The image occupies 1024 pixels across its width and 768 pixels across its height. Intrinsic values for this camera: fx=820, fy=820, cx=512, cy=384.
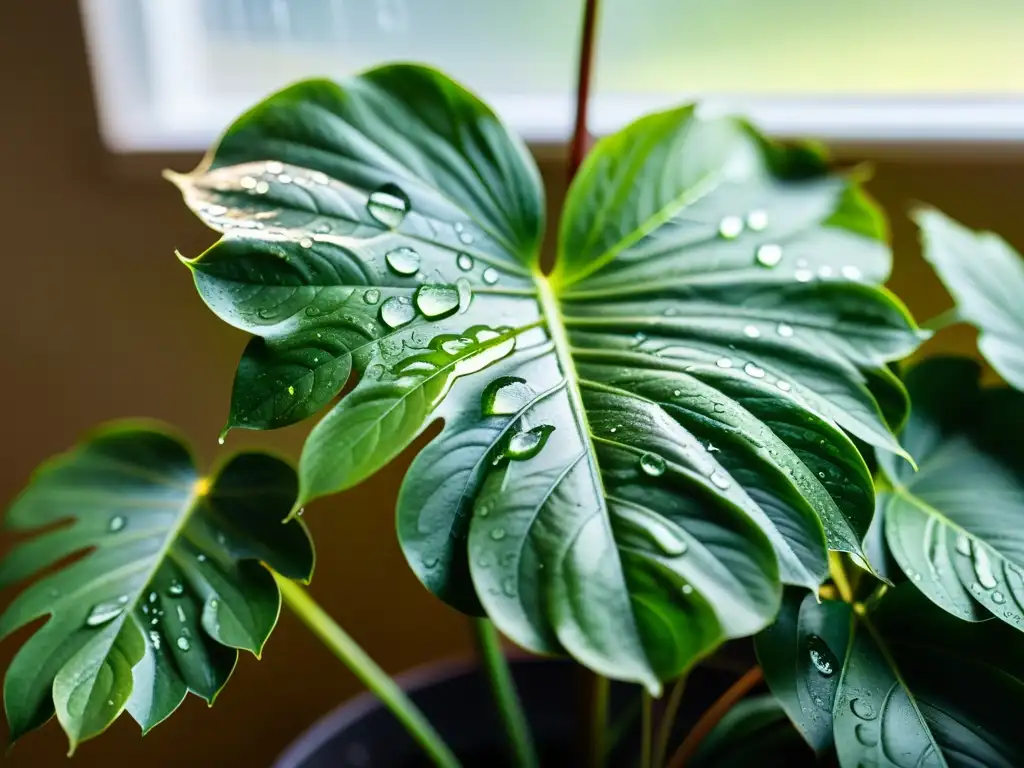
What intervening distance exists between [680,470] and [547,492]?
0.07m

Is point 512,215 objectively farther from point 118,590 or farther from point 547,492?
point 118,590

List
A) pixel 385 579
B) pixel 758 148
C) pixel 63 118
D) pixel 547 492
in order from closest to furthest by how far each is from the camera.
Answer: pixel 547 492
pixel 758 148
pixel 63 118
pixel 385 579

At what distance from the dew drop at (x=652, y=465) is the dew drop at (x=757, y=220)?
25 centimetres

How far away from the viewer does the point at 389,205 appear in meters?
0.51

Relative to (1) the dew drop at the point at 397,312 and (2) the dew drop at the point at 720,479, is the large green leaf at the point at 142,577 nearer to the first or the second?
(1) the dew drop at the point at 397,312

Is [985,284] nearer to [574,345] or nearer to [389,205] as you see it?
[574,345]

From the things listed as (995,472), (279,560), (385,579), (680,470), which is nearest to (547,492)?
(680,470)

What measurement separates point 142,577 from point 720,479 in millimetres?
374

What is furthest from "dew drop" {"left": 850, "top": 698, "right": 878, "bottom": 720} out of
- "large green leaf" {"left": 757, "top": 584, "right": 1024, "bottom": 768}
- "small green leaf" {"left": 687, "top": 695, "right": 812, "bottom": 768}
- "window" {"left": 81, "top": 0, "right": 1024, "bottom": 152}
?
"window" {"left": 81, "top": 0, "right": 1024, "bottom": 152}

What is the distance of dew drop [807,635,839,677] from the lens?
0.47m

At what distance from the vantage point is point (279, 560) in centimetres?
52

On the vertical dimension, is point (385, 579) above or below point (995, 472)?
below

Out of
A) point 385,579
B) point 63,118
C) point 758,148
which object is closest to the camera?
point 758,148

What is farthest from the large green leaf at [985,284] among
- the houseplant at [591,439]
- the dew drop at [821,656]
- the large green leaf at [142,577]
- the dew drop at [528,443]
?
the large green leaf at [142,577]
